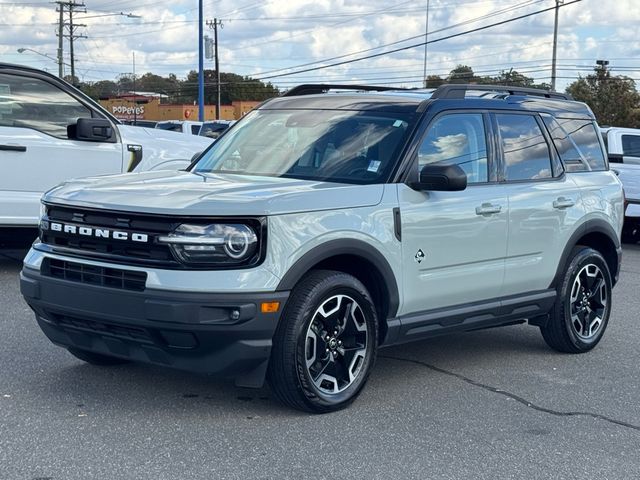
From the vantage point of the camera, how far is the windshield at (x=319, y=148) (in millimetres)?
5719

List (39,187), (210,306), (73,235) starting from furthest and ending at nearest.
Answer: (39,187) < (73,235) < (210,306)

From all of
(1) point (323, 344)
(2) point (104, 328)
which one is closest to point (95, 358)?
(2) point (104, 328)

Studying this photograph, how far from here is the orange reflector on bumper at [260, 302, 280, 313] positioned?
4.75 metres

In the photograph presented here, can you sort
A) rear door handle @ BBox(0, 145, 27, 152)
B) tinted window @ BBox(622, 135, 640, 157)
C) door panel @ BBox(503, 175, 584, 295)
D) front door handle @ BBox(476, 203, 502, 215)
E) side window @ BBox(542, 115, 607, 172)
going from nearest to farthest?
front door handle @ BBox(476, 203, 502, 215)
door panel @ BBox(503, 175, 584, 295)
side window @ BBox(542, 115, 607, 172)
rear door handle @ BBox(0, 145, 27, 152)
tinted window @ BBox(622, 135, 640, 157)

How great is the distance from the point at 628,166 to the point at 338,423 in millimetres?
10996

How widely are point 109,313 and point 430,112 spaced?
95.2 inches

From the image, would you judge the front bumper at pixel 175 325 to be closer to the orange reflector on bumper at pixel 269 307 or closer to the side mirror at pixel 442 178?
the orange reflector on bumper at pixel 269 307

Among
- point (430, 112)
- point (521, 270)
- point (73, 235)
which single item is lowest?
point (521, 270)

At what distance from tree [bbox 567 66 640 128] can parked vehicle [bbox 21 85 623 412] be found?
6048cm

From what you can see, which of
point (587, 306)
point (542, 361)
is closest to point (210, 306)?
point (542, 361)

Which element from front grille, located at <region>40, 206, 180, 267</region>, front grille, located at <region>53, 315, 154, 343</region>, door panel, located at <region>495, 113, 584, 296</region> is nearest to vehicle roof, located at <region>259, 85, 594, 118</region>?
door panel, located at <region>495, 113, 584, 296</region>

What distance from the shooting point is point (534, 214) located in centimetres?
642

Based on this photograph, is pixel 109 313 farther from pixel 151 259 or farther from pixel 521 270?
pixel 521 270

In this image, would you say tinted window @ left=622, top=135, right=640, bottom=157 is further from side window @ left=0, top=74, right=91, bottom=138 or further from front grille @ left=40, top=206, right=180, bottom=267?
front grille @ left=40, top=206, right=180, bottom=267
